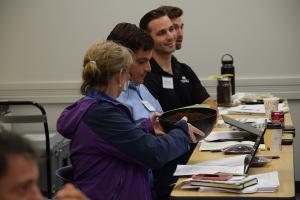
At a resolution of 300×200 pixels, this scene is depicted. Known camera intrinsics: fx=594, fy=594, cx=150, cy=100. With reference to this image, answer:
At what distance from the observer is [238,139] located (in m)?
3.17

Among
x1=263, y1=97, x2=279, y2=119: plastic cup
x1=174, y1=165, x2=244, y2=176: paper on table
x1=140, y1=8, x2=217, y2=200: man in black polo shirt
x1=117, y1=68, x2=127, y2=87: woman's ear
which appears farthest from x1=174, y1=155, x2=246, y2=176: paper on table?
x1=263, y1=97, x2=279, y2=119: plastic cup

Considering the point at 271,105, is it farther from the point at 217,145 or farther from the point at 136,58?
the point at 136,58

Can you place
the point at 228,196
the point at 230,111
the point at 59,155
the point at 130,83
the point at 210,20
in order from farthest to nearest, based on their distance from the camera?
1. the point at 210,20
2. the point at 59,155
3. the point at 230,111
4. the point at 130,83
5. the point at 228,196

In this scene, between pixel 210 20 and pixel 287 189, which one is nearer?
pixel 287 189

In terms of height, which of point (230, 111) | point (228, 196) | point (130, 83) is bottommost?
point (230, 111)

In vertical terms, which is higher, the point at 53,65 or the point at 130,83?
the point at 130,83

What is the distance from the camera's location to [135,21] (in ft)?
17.7

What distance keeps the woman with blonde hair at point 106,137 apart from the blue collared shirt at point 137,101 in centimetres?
54

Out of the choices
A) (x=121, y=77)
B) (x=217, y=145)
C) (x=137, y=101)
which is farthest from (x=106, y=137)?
(x=217, y=145)

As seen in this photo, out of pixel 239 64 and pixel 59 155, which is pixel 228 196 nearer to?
pixel 59 155

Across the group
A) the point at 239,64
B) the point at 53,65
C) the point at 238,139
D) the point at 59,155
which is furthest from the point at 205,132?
the point at 53,65

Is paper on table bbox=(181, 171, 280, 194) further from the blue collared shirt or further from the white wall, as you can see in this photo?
the white wall

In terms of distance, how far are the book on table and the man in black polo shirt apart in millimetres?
1069

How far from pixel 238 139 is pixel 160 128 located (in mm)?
561
